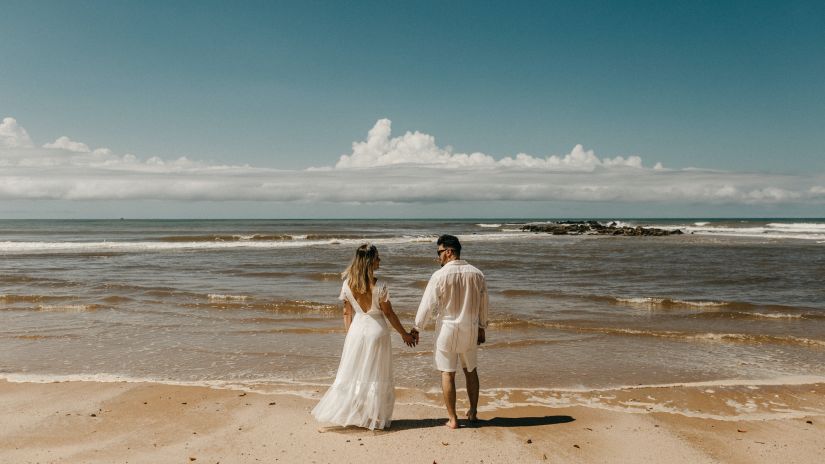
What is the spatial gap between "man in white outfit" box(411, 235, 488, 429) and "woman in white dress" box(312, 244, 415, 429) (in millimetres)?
346

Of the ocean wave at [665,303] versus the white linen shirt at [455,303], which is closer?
the white linen shirt at [455,303]

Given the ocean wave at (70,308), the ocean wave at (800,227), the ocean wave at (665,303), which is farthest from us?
the ocean wave at (800,227)

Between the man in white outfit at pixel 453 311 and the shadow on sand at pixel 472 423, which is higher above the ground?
the man in white outfit at pixel 453 311

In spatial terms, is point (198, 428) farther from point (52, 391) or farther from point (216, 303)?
point (216, 303)

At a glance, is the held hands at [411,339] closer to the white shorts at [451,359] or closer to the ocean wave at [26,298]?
the white shorts at [451,359]

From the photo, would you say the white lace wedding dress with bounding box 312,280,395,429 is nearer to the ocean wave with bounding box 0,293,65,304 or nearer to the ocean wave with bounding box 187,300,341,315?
the ocean wave with bounding box 187,300,341,315

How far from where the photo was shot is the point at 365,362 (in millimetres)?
5211

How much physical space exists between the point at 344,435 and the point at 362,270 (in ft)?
5.33

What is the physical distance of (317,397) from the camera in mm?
6543

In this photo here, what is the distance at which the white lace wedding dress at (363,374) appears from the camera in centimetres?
521

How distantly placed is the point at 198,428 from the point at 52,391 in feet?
8.26

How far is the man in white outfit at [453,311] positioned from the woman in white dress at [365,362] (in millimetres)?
346

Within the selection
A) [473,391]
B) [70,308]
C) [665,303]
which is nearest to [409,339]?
[473,391]

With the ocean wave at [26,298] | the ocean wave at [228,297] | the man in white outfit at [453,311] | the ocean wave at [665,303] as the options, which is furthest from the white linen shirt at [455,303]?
the ocean wave at [26,298]
